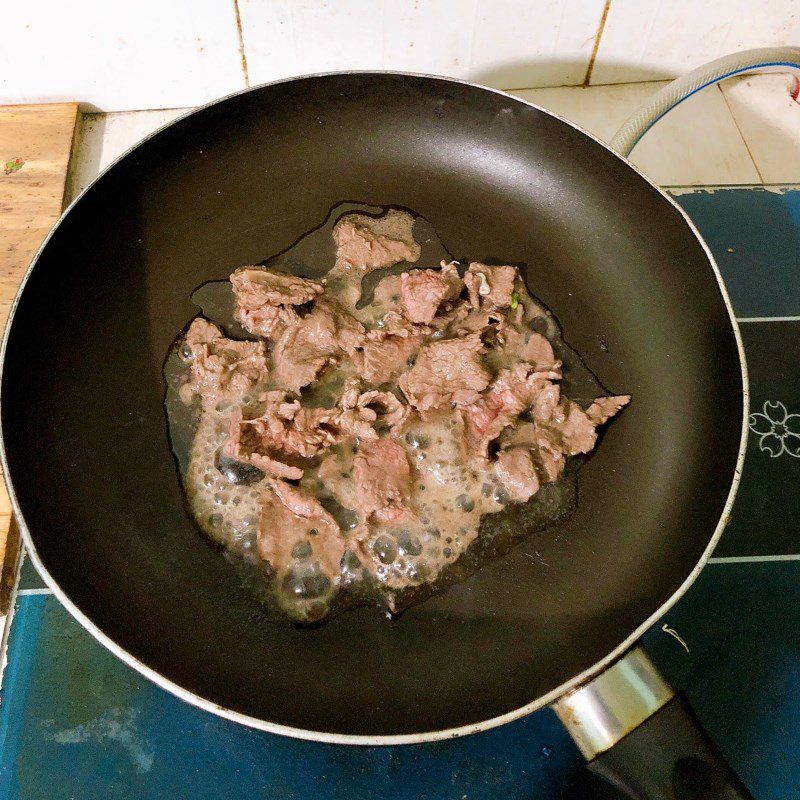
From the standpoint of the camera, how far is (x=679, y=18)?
Result: 4.69ft

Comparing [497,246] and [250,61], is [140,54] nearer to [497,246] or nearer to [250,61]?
[250,61]

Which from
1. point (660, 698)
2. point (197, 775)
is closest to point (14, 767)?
point (197, 775)

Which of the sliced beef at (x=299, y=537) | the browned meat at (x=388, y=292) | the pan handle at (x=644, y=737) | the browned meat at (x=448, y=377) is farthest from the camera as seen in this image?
the browned meat at (x=388, y=292)

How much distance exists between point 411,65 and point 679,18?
2.09 ft

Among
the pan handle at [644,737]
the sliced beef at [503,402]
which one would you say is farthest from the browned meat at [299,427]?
the pan handle at [644,737]

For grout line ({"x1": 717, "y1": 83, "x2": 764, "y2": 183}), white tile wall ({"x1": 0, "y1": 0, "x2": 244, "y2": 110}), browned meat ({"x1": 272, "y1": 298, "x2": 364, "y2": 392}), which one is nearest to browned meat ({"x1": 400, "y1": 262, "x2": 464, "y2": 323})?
browned meat ({"x1": 272, "y1": 298, "x2": 364, "y2": 392})

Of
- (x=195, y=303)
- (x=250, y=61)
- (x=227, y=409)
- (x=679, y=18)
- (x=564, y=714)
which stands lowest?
(x=564, y=714)

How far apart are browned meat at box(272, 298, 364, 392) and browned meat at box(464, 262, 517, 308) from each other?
0.74ft

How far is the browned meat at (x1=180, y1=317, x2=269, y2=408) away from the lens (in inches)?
41.9

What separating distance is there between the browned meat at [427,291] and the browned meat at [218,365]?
11.1 inches

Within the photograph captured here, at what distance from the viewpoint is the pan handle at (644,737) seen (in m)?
Result: 0.75

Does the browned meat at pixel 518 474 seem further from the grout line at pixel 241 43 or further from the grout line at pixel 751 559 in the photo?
the grout line at pixel 241 43

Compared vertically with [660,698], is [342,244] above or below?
above

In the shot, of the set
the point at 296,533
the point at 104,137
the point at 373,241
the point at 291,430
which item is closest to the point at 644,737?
the point at 296,533
